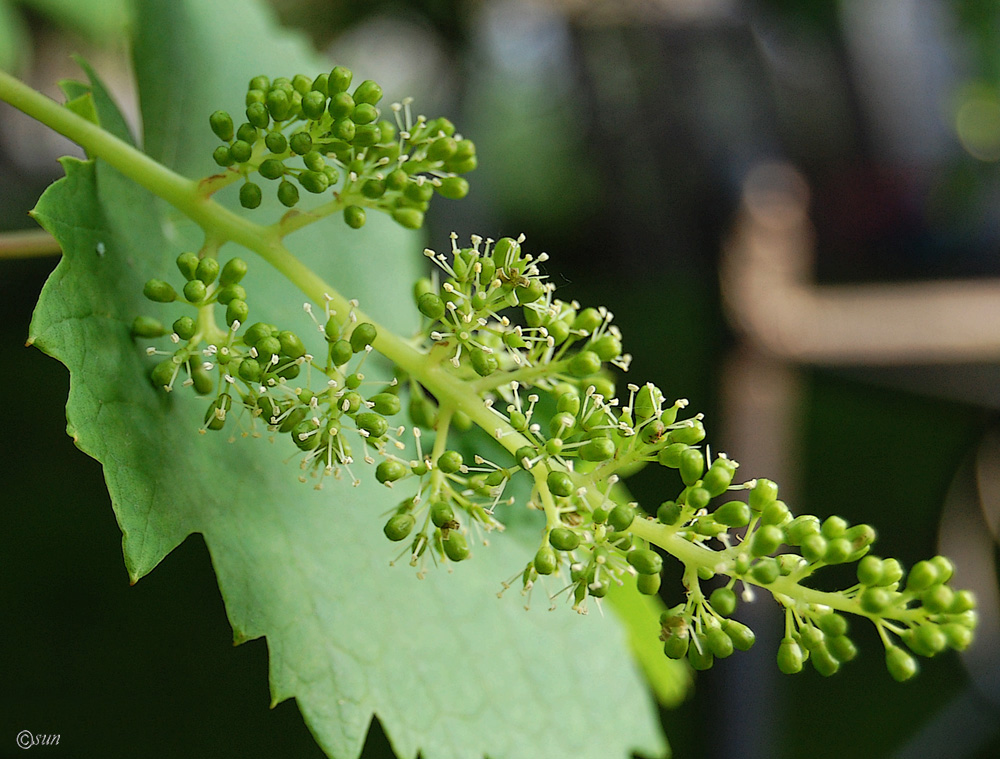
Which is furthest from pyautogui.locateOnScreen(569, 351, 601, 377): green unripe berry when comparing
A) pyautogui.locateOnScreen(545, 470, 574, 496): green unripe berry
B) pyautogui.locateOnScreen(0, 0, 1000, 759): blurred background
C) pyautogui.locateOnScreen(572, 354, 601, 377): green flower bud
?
pyautogui.locateOnScreen(0, 0, 1000, 759): blurred background

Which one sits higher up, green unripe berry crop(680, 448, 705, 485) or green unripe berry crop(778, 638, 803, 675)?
green unripe berry crop(680, 448, 705, 485)

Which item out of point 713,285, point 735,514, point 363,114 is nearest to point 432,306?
point 363,114

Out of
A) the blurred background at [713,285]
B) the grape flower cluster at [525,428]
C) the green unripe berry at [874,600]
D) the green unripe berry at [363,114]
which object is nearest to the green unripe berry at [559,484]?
the grape flower cluster at [525,428]

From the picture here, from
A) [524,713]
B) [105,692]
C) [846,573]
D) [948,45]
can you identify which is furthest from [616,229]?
[524,713]

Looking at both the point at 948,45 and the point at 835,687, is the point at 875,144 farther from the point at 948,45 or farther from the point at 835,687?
the point at 835,687

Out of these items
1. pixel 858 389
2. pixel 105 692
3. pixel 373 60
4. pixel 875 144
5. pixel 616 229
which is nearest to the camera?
pixel 105 692

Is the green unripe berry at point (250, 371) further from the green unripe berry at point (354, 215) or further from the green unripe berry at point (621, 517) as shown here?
the green unripe berry at point (621, 517)

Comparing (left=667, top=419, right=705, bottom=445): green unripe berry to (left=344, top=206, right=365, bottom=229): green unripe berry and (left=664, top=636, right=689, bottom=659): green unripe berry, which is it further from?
(left=344, top=206, right=365, bottom=229): green unripe berry
